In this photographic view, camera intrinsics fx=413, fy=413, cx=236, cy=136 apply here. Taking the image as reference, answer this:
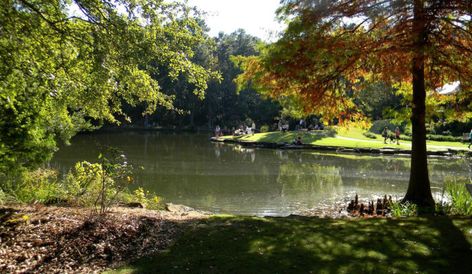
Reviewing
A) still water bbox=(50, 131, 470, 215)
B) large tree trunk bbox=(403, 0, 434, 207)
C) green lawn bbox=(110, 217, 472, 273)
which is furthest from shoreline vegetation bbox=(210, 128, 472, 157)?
green lawn bbox=(110, 217, 472, 273)

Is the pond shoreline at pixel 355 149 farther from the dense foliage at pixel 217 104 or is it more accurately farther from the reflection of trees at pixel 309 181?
the dense foliage at pixel 217 104

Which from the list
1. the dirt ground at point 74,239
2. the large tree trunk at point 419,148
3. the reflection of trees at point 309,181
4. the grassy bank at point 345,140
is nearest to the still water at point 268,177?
the reflection of trees at point 309,181

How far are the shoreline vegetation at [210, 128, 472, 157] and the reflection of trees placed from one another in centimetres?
420

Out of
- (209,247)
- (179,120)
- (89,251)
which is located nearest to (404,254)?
(209,247)

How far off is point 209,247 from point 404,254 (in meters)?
2.86

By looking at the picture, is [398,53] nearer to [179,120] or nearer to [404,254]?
[404,254]

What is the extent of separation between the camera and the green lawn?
5520 mm

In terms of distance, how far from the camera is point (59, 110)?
8742 mm

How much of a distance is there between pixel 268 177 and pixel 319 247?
13.7m

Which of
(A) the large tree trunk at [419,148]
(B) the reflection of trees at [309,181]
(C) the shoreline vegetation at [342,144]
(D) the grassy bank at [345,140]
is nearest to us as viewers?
(A) the large tree trunk at [419,148]

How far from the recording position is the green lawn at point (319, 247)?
5520mm

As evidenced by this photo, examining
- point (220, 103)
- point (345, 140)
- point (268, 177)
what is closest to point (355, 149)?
point (345, 140)

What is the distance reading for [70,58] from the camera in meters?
7.85

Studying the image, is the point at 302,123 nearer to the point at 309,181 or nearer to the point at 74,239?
the point at 309,181
